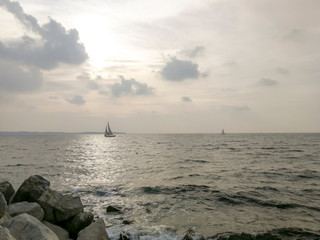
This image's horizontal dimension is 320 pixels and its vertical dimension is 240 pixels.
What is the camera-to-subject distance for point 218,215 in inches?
680

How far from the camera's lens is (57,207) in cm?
1244

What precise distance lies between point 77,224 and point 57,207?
1292 millimetres

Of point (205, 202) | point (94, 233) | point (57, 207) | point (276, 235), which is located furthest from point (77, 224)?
point (205, 202)

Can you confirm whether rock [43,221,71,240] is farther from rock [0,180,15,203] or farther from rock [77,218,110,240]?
rock [0,180,15,203]

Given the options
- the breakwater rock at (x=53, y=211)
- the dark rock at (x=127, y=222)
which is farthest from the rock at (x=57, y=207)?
the dark rock at (x=127, y=222)

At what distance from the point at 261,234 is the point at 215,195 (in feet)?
26.6

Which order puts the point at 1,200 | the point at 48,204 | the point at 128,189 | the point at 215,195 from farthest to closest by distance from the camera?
the point at 128,189
the point at 215,195
the point at 48,204
the point at 1,200

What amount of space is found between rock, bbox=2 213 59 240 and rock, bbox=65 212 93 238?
4.17m

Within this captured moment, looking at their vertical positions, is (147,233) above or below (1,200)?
below

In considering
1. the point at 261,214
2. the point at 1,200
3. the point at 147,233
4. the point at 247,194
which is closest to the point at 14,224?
the point at 1,200

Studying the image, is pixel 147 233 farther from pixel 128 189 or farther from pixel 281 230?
pixel 128 189

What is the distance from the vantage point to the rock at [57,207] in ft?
40.5

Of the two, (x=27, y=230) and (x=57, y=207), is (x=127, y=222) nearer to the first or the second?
(x=57, y=207)


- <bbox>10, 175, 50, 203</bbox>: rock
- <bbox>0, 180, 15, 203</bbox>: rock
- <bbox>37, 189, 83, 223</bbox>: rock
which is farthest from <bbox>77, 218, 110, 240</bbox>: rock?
<bbox>0, 180, 15, 203</bbox>: rock
